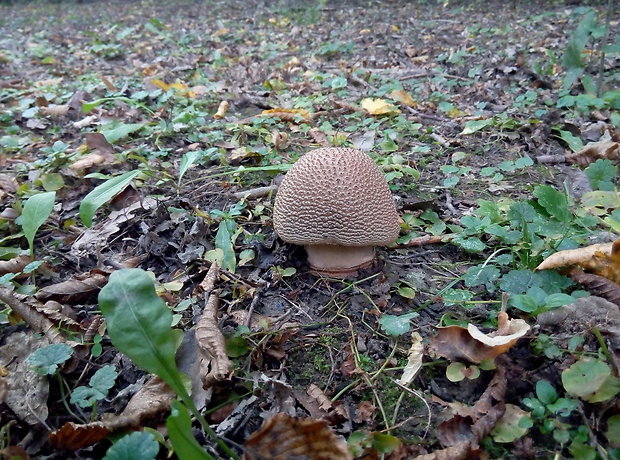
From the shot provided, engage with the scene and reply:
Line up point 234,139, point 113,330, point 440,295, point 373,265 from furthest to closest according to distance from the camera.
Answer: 1. point 234,139
2. point 373,265
3. point 440,295
4. point 113,330

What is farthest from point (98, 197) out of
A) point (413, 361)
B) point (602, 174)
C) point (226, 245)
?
point (602, 174)

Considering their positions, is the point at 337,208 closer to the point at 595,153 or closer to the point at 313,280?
the point at 313,280

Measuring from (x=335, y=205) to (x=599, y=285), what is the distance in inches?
46.5

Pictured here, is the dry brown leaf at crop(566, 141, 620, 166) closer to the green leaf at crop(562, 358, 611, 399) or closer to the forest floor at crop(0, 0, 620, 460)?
the forest floor at crop(0, 0, 620, 460)

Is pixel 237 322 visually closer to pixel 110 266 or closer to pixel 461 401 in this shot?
pixel 110 266

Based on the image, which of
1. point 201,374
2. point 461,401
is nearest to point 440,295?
point 461,401

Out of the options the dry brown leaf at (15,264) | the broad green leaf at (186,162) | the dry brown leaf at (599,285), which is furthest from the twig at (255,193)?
the dry brown leaf at (599,285)

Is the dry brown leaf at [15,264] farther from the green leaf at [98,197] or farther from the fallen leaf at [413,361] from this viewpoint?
the fallen leaf at [413,361]

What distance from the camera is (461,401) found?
5.95ft

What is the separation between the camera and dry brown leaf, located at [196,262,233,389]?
1846mm

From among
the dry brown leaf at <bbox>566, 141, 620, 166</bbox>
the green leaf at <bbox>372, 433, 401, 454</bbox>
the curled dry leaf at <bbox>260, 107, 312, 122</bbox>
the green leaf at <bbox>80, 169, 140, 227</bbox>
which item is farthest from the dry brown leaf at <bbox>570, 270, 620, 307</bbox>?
the curled dry leaf at <bbox>260, 107, 312, 122</bbox>

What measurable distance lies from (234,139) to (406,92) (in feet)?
6.44

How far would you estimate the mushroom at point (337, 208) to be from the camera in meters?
2.32

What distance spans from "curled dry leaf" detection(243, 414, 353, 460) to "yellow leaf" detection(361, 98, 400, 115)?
343 cm
